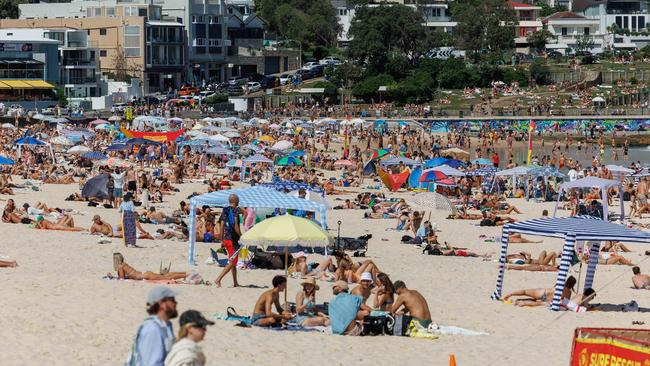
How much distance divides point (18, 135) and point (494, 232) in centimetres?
3033

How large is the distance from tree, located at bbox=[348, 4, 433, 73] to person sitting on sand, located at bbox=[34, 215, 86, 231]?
209 feet

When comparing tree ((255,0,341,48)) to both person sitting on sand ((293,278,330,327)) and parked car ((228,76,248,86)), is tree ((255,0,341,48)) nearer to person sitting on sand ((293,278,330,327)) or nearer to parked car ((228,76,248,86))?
parked car ((228,76,248,86))

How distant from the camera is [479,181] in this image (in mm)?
38438

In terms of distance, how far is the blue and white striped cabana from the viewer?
52.6 ft

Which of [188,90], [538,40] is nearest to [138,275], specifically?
[188,90]

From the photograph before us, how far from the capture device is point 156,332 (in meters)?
7.75

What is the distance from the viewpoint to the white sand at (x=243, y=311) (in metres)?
12.6

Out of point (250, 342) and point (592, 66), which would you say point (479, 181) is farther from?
point (592, 66)

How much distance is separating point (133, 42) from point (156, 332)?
3259 inches

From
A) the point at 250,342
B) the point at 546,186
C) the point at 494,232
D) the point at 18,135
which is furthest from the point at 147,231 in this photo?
the point at 18,135

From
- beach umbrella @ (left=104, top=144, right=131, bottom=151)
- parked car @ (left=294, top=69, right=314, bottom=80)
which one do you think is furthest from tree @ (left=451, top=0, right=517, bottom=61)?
beach umbrella @ (left=104, top=144, right=131, bottom=151)

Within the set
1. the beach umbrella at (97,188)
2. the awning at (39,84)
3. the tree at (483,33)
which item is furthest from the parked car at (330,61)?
the beach umbrella at (97,188)

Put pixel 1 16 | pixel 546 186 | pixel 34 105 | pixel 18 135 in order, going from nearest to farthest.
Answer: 1. pixel 546 186
2. pixel 18 135
3. pixel 34 105
4. pixel 1 16

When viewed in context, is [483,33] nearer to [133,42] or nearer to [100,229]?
[133,42]
